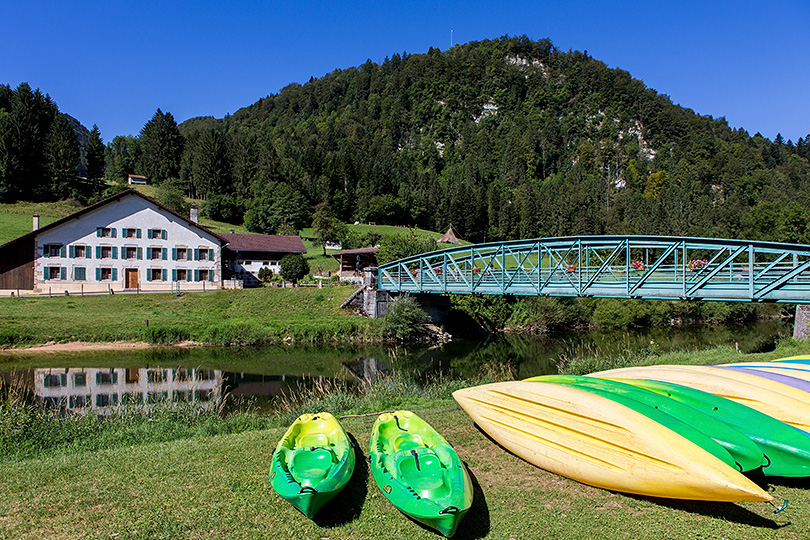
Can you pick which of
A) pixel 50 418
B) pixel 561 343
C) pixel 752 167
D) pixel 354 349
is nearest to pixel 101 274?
pixel 354 349

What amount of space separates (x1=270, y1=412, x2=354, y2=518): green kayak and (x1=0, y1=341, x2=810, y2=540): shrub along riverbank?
0.41 m

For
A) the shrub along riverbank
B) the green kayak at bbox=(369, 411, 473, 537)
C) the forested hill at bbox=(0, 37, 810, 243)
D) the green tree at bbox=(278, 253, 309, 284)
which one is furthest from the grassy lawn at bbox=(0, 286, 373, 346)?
the forested hill at bbox=(0, 37, 810, 243)

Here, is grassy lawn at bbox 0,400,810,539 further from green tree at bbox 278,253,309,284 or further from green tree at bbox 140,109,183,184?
green tree at bbox 140,109,183,184

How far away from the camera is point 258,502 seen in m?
6.51

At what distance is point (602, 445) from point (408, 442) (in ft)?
9.18

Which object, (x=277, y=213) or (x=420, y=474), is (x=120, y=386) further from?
(x=277, y=213)

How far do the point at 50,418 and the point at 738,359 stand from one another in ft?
70.0

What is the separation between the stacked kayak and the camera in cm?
600

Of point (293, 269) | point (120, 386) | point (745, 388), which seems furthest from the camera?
point (293, 269)

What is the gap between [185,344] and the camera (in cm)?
2695

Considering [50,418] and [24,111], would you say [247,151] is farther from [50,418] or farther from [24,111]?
[50,418]

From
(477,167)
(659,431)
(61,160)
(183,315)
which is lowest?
(183,315)

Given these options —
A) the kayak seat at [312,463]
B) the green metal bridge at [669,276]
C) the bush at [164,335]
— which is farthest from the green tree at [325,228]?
the kayak seat at [312,463]

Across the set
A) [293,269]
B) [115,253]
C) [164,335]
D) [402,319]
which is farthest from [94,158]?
[402,319]
